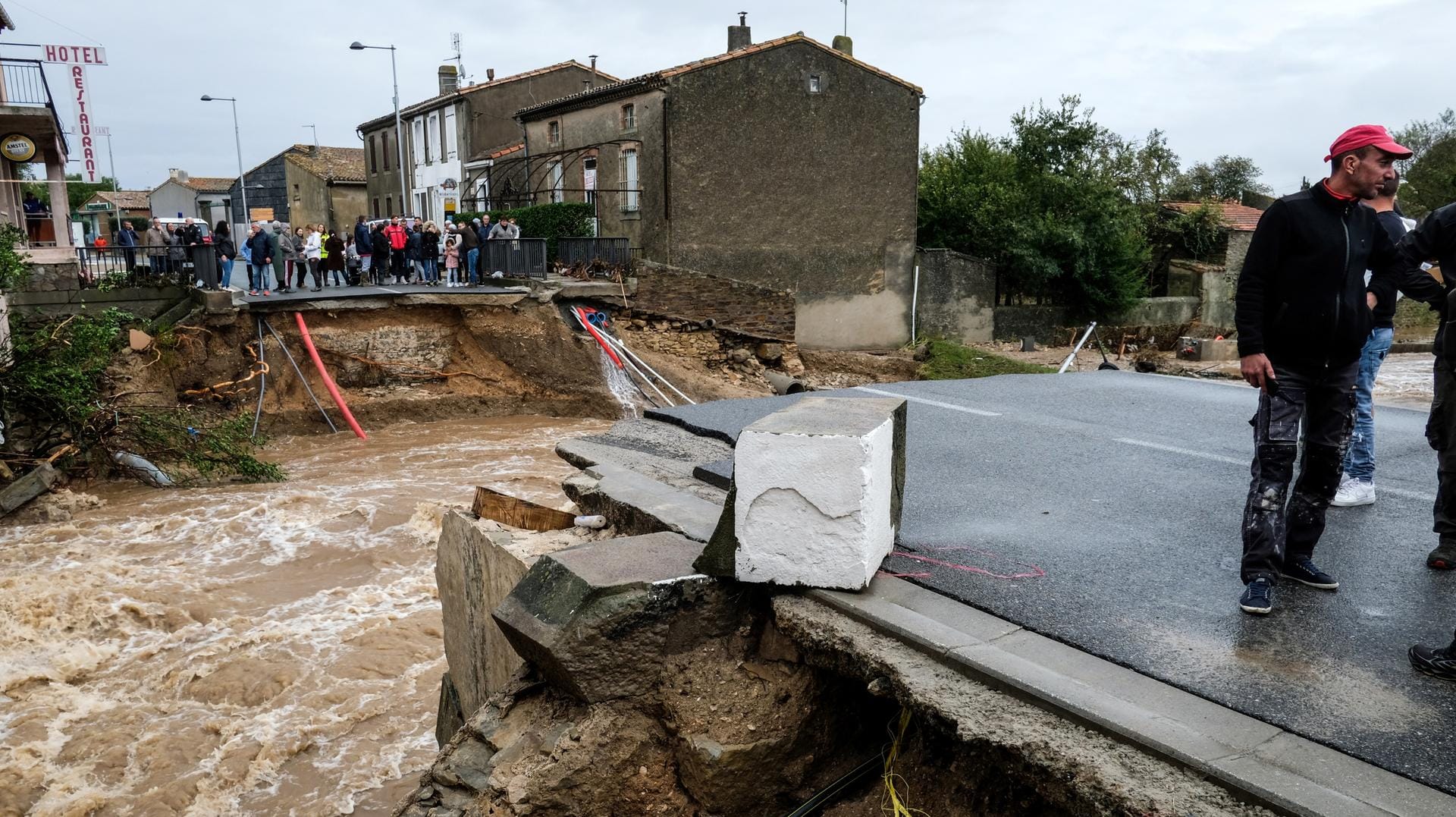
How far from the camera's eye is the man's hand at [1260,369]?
385cm

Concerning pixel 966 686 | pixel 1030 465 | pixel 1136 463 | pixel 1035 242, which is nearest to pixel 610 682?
pixel 966 686

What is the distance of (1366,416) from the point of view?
5.34m

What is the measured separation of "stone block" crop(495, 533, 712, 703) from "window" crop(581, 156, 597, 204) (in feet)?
76.3

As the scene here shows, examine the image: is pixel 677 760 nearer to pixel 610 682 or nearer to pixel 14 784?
pixel 610 682

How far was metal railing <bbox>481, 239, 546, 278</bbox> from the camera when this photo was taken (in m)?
22.7

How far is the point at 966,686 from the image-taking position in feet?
10.1

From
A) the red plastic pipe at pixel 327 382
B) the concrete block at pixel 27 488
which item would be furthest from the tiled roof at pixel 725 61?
the concrete block at pixel 27 488

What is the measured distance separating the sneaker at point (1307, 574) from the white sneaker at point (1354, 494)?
1.38 metres

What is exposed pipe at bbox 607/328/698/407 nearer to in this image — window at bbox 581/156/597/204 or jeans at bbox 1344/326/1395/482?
window at bbox 581/156/597/204

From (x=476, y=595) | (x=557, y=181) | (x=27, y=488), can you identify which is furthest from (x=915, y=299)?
(x=476, y=595)

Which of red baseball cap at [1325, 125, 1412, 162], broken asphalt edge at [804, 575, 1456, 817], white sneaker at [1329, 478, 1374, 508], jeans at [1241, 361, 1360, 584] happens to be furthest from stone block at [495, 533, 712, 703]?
white sneaker at [1329, 478, 1374, 508]

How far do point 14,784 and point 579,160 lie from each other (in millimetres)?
22123

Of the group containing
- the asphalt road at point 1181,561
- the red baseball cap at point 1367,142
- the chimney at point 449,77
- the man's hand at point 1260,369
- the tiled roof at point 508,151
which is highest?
the chimney at point 449,77

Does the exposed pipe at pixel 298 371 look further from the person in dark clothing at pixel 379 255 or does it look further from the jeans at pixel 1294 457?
the jeans at pixel 1294 457
